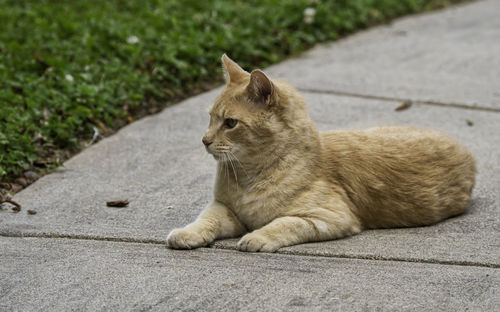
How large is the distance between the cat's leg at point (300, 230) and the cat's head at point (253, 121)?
0.42m

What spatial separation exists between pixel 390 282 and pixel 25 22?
6.12 meters

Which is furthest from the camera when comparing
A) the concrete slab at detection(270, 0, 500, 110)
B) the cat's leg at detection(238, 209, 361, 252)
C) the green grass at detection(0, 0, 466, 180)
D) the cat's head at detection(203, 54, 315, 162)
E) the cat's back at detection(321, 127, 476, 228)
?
the concrete slab at detection(270, 0, 500, 110)

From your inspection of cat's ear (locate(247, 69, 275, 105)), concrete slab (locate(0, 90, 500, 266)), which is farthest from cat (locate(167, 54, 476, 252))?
concrete slab (locate(0, 90, 500, 266))

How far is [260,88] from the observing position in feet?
13.0

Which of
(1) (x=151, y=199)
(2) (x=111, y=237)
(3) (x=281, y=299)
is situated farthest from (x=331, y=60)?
(3) (x=281, y=299)

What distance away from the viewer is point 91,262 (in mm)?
3816

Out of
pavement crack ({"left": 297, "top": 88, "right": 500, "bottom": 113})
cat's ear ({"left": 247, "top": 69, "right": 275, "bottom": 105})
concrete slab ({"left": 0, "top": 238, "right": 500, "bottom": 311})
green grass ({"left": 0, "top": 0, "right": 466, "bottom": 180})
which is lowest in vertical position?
pavement crack ({"left": 297, "top": 88, "right": 500, "bottom": 113})

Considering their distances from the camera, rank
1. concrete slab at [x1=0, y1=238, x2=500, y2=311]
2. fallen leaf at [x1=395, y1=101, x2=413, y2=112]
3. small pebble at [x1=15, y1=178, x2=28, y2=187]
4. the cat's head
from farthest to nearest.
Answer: fallen leaf at [x1=395, y1=101, x2=413, y2=112] → small pebble at [x1=15, y1=178, x2=28, y2=187] → the cat's head → concrete slab at [x1=0, y1=238, x2=500, y2=311]

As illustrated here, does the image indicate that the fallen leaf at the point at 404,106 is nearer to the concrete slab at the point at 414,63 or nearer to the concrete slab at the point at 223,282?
the concrete slab at the point at 414,63

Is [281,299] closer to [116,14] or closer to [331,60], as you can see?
[331,60]

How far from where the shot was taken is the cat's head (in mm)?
3992

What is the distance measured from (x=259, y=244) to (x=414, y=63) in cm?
464

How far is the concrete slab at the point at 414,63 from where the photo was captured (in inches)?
274

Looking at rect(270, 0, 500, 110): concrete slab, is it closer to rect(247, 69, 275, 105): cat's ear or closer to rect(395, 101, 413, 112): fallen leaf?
rect(395, 101, 413, 112): fallen leaf
